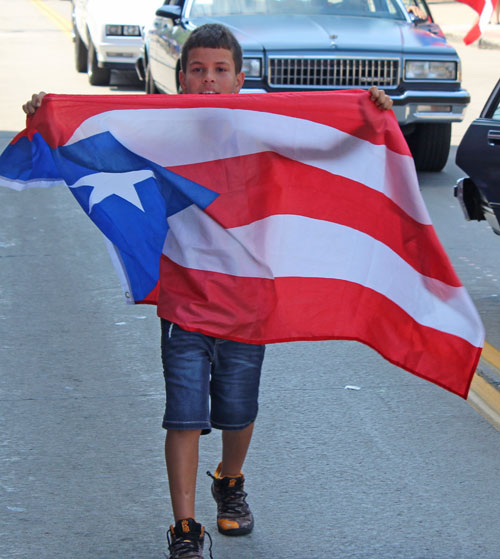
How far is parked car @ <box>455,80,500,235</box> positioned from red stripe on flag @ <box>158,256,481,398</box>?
265cm

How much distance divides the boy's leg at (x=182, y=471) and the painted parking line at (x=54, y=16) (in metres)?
24.8

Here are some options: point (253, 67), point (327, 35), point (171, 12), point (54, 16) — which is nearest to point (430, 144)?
point (327, 35)

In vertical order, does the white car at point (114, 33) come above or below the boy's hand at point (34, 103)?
below

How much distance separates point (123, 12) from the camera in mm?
A: 16984

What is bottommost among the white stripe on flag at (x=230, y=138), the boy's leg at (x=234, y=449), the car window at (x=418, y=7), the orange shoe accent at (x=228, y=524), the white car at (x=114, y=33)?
the white car at (x=114, y=33)

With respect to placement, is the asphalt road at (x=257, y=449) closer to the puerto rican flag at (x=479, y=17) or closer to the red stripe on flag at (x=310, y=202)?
the red stripe on flag at (x=310, y=202)

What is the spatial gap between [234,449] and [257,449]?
2.56ft

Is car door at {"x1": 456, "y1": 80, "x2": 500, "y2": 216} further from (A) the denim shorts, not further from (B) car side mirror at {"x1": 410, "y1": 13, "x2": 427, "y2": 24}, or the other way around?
(B) car side mirror at {"x1": 410, "y1": 13, "x2": 427, "y2": 24}

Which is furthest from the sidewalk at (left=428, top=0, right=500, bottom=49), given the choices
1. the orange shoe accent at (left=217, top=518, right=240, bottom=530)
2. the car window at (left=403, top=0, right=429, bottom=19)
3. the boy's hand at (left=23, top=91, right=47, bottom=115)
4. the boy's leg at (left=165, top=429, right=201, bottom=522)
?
the boy's leg at (left=165, top=429, right=201, bottom=522)

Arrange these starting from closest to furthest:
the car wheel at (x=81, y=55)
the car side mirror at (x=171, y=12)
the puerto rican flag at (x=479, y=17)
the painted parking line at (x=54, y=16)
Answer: the puerto rican flag at (x=479, y=17), the car side mirror at (x=171, y=12), the car wheel at (x=81, y=55), the painted parking line at (x=54, y=16)

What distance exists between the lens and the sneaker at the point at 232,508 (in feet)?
12.8

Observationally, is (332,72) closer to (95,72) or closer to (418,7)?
(418,7)

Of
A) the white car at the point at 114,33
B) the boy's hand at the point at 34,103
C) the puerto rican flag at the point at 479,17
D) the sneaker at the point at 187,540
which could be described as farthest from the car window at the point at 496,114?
the white car at the point at 114,33

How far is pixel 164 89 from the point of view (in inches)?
494
